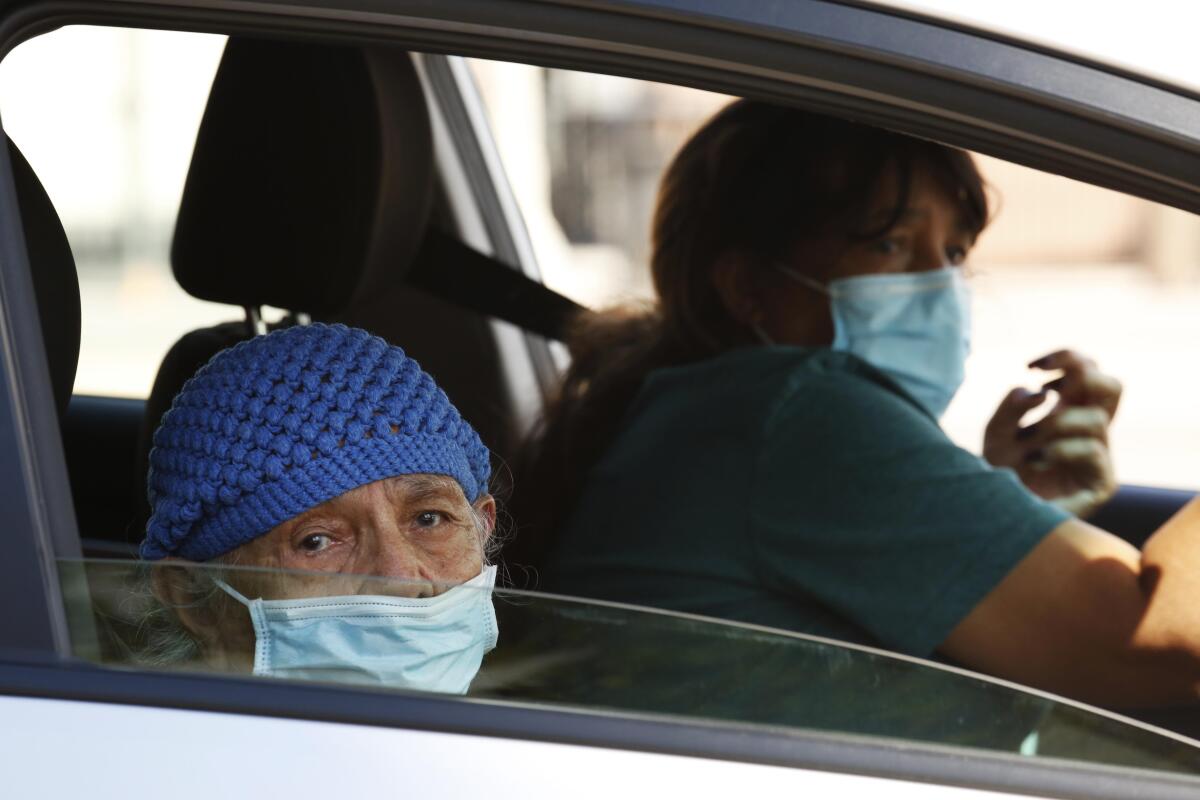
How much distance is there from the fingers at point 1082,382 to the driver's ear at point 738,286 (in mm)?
429

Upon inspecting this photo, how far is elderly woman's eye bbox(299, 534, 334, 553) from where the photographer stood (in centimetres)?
148

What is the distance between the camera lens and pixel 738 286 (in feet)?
7.73

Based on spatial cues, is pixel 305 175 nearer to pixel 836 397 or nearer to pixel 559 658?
pixel 836 397

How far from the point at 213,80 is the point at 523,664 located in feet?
4.20

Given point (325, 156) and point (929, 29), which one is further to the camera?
point (325, 156)

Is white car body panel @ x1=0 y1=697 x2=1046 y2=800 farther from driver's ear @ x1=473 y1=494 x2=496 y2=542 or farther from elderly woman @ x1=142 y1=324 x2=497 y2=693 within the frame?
driver's ear @ x1=473 y1=494 x2=496 y2=542

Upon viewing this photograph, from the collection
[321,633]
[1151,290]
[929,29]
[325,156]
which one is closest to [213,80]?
[325,156]

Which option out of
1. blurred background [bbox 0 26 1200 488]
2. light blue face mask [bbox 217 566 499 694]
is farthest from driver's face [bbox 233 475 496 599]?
blurred background [bbox 0 26 1200 488]

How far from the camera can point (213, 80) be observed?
220 centimetres

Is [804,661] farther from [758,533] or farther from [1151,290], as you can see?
[1151,290]

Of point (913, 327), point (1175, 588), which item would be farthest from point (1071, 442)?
point (1175, 588)

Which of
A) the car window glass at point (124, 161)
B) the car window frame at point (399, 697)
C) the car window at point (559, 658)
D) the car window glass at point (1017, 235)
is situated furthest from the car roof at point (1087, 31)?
the car window glass at point (1017, 235)

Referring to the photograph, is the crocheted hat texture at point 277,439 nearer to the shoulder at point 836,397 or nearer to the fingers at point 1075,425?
the shoulder at point 836,397

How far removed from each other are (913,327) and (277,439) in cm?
107
